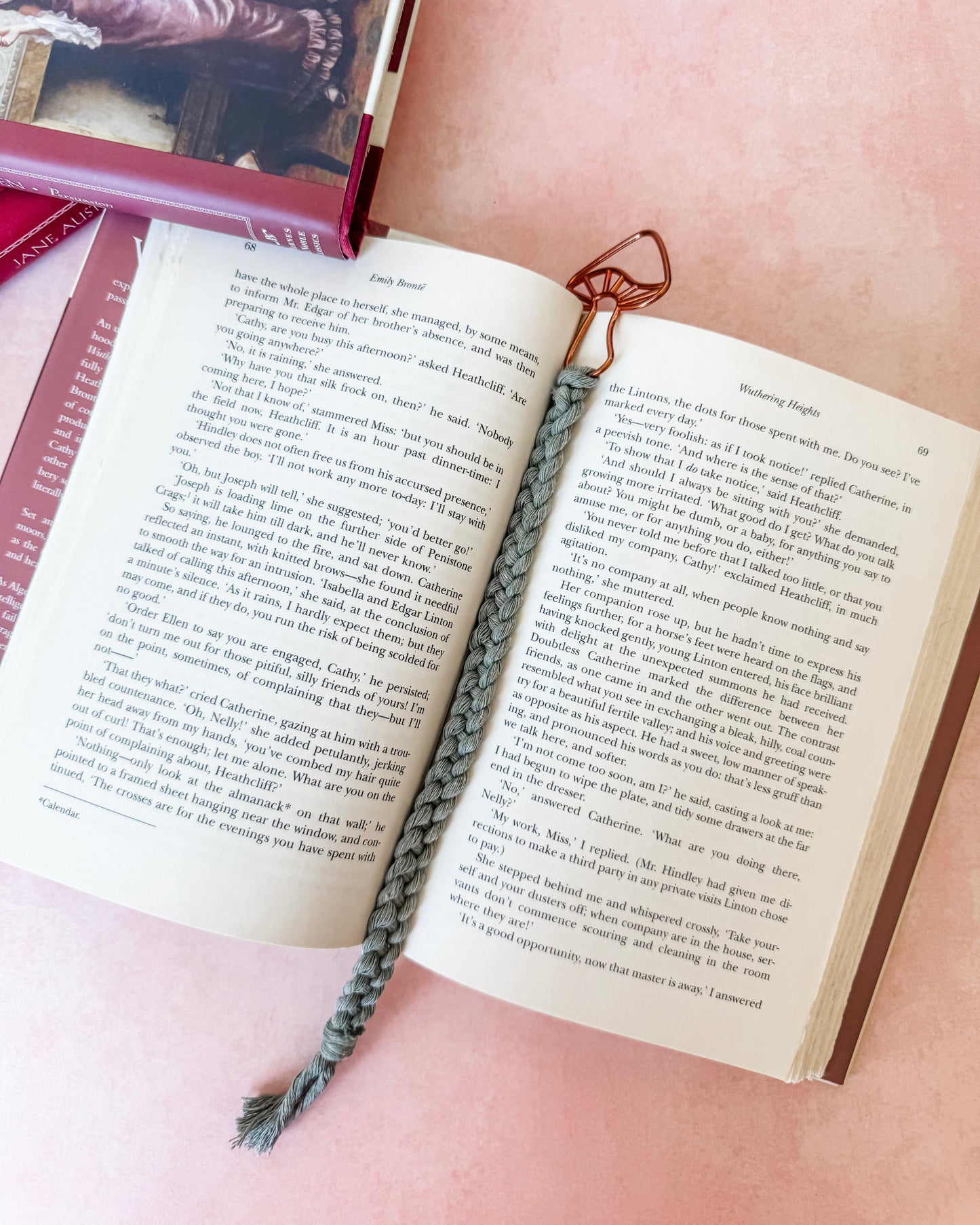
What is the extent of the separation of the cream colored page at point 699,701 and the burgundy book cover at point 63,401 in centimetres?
29

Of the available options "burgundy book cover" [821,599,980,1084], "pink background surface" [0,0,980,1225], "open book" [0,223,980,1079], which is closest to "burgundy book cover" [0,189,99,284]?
"pink background surface" [0,0,980,1225]

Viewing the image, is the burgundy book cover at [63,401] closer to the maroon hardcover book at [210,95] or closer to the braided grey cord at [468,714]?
the maroon hardcover book at [210,95]

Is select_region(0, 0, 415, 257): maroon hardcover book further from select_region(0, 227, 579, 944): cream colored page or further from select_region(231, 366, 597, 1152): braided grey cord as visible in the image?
select_region(231, 366, 597, 1152): braided grey cord

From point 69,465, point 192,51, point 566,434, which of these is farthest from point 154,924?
point 192,51

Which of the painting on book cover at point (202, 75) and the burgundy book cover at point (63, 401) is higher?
the painting on book cover at point (202, 75)

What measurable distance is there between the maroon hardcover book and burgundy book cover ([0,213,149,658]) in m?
0.06

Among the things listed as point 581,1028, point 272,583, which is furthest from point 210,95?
point 581,1028

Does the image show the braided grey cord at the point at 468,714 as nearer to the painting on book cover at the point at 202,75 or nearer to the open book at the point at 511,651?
the open book at the point at 511,651

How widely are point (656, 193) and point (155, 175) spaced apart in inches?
12.1

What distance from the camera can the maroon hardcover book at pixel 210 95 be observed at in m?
0.44

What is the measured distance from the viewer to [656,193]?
1.77 ft

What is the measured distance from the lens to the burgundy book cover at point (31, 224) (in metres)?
0.51

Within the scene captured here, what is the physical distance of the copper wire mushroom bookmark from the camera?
48 cm

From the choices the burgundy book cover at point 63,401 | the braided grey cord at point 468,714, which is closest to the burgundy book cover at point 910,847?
the braided grey cord at point 468,714
